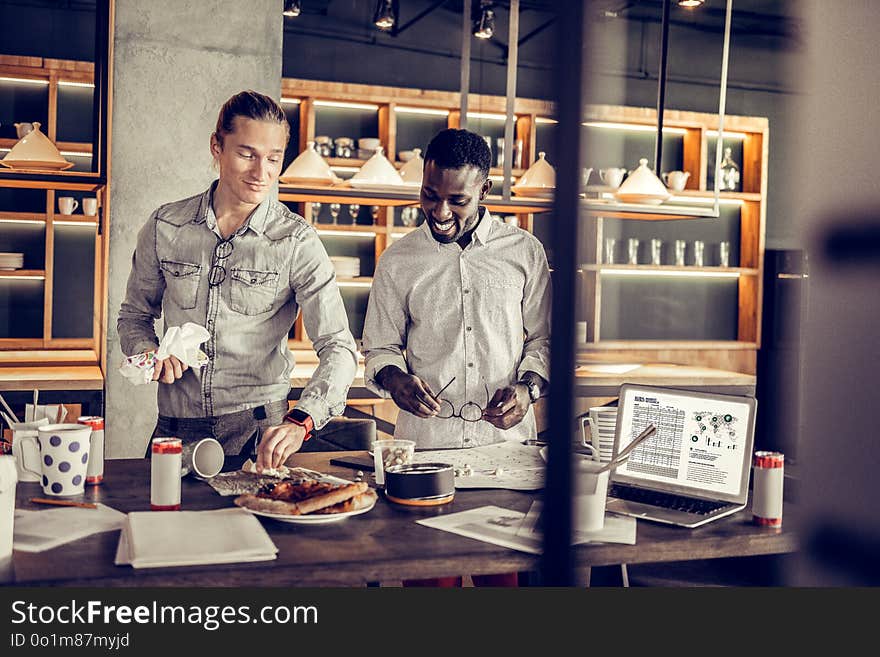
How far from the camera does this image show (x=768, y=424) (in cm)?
724

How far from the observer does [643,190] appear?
198 inches

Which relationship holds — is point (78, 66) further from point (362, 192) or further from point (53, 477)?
point (53, 477)

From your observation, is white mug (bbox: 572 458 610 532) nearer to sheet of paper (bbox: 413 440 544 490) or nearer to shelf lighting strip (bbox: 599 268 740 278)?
sheet of paper (bbox: 413 440 544 490)

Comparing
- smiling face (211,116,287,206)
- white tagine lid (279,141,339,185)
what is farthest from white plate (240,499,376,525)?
white tagine lid (279,141,339,185)

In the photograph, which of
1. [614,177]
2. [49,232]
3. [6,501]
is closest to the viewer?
[6,501]

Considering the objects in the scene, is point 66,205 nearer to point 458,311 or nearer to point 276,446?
point 458,311

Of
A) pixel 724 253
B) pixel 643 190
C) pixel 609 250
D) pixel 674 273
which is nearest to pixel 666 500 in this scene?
pixel 643 190

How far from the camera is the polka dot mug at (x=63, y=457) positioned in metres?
1.90

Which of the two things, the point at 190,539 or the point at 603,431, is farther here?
the point at 603,431

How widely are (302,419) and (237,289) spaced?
1.87 ft

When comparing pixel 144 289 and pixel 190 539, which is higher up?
pixel 144 289

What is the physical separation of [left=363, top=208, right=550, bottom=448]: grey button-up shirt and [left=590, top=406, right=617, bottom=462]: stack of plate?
419mm

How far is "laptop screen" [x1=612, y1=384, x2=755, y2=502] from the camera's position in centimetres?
199

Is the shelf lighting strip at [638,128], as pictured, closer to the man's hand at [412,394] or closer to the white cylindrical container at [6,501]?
the man's hand at [412,394]
